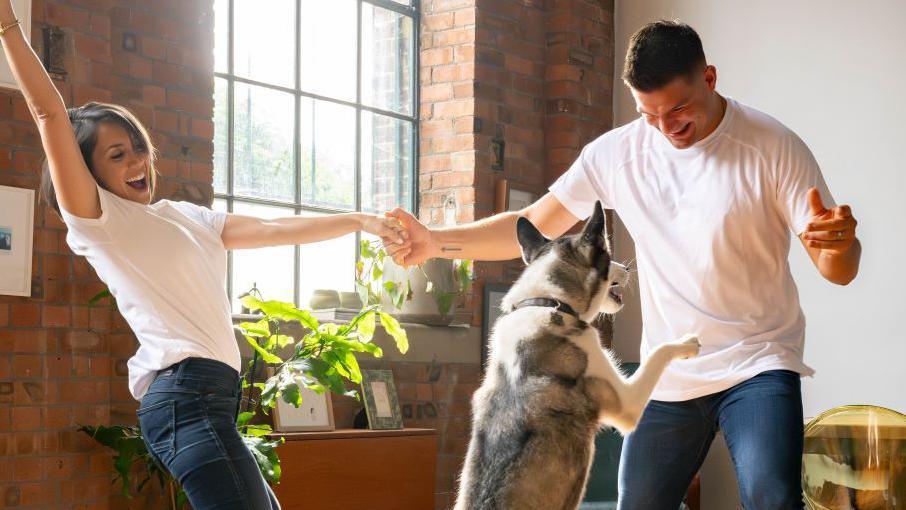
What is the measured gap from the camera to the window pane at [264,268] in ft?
16.9

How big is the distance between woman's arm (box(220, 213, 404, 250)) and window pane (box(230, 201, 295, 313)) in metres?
1.84

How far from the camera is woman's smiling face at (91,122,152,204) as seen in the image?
8.89 feet

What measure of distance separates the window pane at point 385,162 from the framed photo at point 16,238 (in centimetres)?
A: 222

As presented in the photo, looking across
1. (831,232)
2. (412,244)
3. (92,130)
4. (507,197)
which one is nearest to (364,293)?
(507,197)

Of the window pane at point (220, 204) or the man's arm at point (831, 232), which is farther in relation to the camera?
the window pane at point (220, 204)

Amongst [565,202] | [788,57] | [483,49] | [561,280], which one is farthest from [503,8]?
[561,280]

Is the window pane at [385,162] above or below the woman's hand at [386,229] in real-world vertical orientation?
A: above

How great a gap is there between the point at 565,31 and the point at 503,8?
451mm

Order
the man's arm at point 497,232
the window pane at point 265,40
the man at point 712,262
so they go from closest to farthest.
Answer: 1. the man at point 712,262
2. the man's arm at point 497,232
3. the window pane at point 265,40

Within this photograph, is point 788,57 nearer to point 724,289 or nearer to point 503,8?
point 503,8

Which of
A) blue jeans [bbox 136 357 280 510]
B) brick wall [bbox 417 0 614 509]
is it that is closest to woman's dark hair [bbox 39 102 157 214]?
blue jeans [bbox 136 357 280 510]

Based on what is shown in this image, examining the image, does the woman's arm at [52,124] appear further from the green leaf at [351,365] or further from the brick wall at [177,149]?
the green leaf at [351,365]

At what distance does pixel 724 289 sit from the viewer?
2.62 m

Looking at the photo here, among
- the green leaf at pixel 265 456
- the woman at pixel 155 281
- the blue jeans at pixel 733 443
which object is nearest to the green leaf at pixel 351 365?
the green leaf at pixel 265 456
